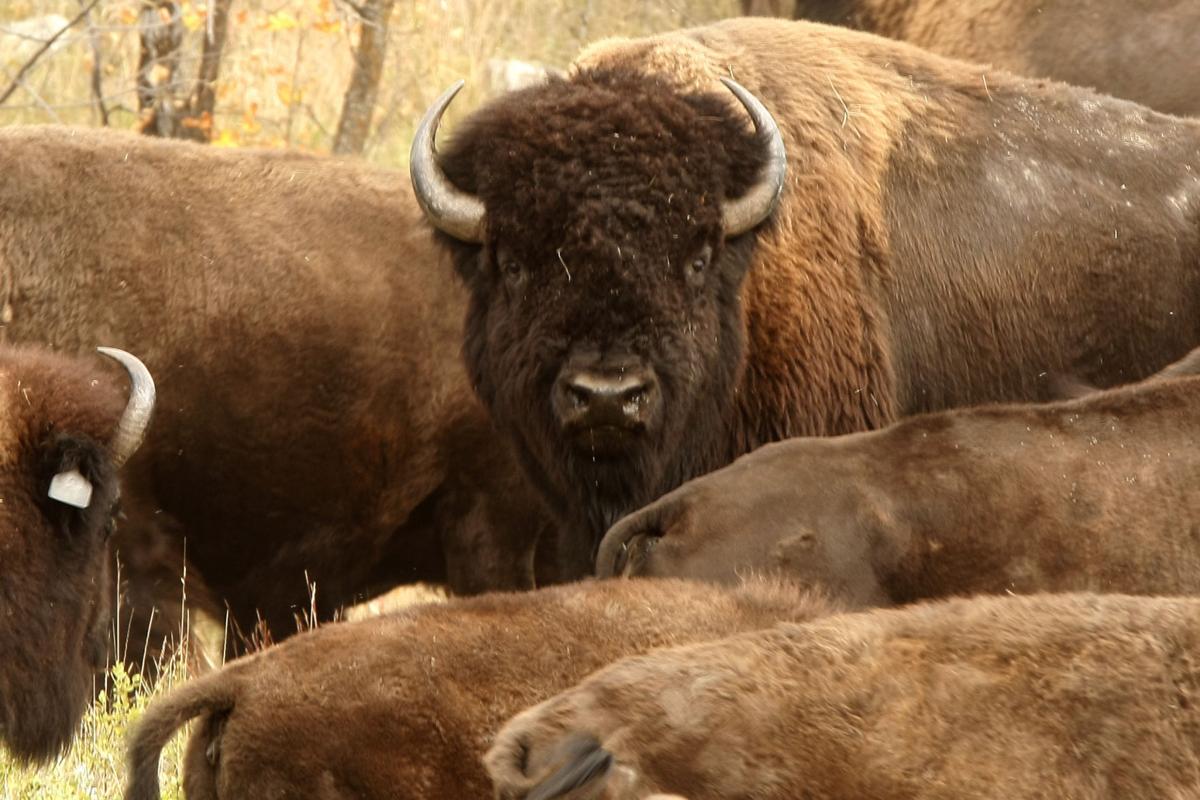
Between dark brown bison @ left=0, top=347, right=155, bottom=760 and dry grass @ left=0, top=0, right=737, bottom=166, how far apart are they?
8.28 meters

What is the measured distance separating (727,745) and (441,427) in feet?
16.6

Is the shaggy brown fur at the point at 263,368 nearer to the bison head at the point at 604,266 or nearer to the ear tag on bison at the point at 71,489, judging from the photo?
the bison head at the point at 604,266

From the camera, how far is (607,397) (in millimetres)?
5930

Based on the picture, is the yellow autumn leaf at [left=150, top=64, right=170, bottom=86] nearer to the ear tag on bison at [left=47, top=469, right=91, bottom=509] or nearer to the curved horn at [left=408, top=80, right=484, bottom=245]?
the curved horn at [left=408, top=80, right=484, bottom=245]

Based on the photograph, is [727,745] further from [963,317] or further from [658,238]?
[963,317]

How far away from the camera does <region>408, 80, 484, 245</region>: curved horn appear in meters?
6.50

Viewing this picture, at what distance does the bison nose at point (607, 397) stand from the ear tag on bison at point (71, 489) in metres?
1.49

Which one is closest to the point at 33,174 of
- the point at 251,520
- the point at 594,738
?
the point at 251,520

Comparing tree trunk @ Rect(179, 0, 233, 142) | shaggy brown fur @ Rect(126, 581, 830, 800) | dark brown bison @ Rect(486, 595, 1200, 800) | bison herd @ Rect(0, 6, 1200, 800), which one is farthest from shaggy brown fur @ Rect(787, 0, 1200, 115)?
dark brown bison @ Rect(486, 595, 1200, 800)

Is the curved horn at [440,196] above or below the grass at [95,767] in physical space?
above

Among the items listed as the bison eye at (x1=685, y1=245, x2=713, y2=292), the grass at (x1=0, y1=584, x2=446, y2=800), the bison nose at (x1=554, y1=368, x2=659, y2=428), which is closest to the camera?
the grass at (x1=0, y1=584, x2=446, y2=800)

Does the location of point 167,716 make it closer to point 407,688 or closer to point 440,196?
point 407,688

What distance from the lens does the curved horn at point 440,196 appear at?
6.50m

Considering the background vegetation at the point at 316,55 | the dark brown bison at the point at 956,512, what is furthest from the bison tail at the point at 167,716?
the background vegetation at the point at 316,55
